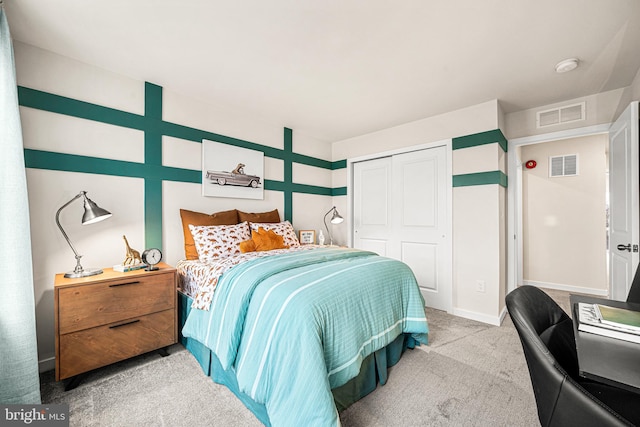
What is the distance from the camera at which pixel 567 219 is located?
4.14 m

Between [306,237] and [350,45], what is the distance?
2.49 metres

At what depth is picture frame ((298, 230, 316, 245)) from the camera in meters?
3.83

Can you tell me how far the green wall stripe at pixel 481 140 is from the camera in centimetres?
294


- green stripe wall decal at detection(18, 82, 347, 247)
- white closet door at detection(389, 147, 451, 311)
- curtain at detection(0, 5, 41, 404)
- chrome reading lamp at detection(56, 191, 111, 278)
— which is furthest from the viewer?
white closet door at detection(389, 147, 451, 311)

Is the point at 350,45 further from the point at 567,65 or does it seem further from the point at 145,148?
the point at 145,148

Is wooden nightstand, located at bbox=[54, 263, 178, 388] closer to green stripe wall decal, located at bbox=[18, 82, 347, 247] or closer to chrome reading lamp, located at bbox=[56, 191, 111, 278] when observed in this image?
chrome reading lamp, located at bbox=[56, 191, 111, 278]

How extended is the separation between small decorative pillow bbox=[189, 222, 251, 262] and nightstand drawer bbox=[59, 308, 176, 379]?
565 millimetres

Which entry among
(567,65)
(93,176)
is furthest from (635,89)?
(93,176)

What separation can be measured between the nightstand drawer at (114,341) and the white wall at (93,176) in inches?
20.8

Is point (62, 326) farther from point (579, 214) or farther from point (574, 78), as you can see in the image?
point (579, 214)

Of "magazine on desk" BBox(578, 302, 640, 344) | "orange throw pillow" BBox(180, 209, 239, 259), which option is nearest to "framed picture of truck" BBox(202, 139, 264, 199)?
"orange throw pillow" BBox(180, 209, 239, 259)

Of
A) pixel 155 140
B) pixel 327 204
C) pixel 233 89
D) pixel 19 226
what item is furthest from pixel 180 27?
pixel 327 204

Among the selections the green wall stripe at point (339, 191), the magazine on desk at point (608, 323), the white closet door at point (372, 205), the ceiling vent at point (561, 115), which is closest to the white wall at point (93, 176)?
the green wall stripe at point (339, 191)

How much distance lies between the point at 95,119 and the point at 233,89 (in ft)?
4.01
